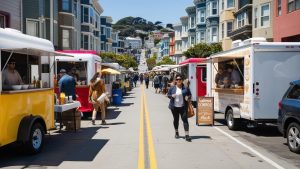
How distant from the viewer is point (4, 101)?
8.84m

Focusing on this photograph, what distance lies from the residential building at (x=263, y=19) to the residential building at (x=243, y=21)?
4.67 m

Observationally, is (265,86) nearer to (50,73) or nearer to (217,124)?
(217,124)

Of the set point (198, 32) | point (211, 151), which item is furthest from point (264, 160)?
point (198, 32)

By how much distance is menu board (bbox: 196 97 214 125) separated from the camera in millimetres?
15773

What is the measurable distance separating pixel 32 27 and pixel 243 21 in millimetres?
20800

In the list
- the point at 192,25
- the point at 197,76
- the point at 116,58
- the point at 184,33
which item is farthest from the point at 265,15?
the point at 116,58

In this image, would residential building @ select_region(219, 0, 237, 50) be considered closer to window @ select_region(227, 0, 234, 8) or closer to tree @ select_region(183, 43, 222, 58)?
window @ select_region(227, 0, 234, 8)

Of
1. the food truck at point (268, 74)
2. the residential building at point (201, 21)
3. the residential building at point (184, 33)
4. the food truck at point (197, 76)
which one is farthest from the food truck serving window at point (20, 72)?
the residential building at point (184, 33)

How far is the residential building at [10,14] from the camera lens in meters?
21.2

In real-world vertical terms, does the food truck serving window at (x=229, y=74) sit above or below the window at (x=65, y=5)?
below

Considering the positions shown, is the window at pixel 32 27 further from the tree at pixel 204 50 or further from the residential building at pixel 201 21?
the residential building at pixel 201 21

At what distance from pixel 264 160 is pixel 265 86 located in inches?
158

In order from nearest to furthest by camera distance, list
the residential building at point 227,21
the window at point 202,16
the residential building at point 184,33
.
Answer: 1. the residential building at point 227,21
2. the window at point 202,16
3. the residential building at point 184,33

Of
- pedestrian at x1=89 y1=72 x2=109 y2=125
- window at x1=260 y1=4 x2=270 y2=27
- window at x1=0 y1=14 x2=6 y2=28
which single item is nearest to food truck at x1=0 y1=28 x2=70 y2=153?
pedestrian at x1=89 y1=72 x2=109 y2=125
